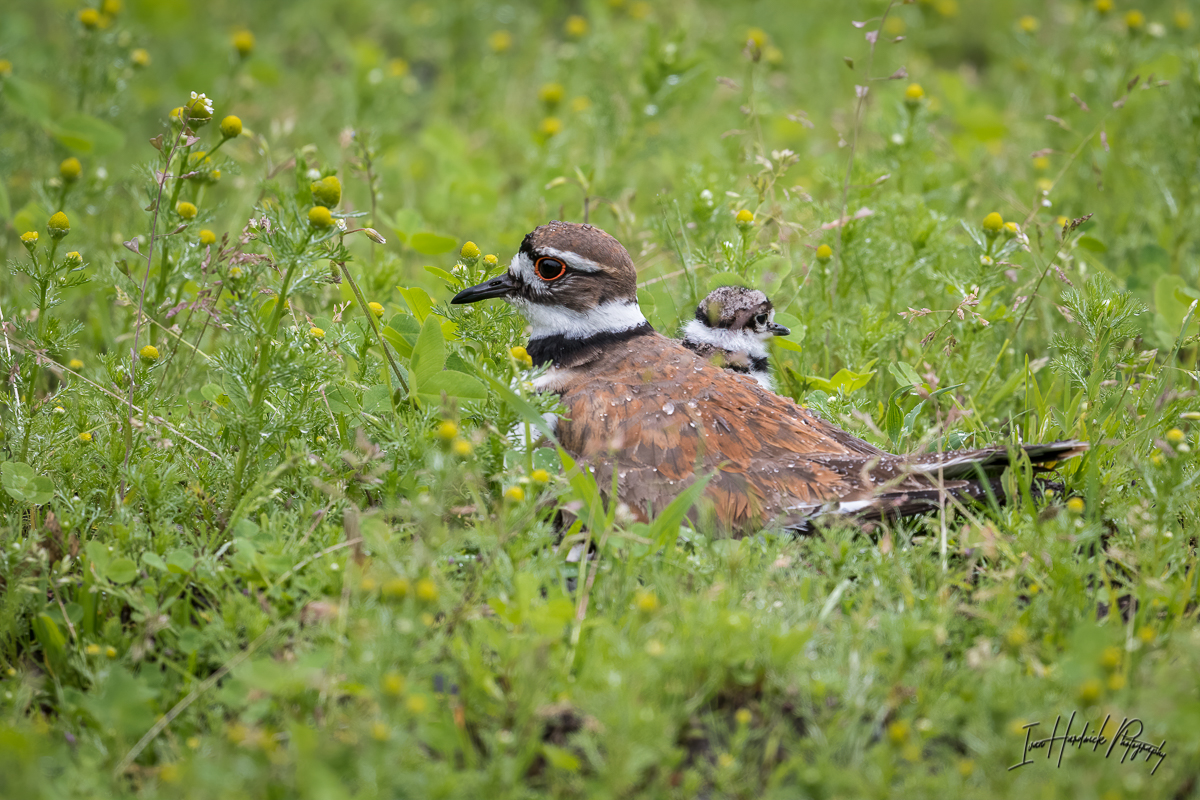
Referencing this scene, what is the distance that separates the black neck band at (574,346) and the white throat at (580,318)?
24mm

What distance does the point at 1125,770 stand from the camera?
10.2ft

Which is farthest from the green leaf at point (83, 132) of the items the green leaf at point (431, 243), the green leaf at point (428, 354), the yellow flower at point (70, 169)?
the green leaf at point (428, 354)

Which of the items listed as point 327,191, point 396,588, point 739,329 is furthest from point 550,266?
point 396,588

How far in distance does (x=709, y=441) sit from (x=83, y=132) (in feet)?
17.2

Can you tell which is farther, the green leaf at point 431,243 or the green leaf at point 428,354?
the green leaf at point 431,243

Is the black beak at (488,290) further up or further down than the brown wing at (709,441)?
further up

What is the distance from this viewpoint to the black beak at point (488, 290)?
4.82m

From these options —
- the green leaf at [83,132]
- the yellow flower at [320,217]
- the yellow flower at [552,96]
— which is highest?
the yellow flower at [320,217]

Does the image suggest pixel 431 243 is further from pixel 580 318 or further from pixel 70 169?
pixel 70 169

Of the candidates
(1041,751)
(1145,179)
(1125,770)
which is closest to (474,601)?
(1041,751)

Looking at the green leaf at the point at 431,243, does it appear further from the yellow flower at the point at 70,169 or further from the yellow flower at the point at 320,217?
the yellow flower at the point at 320,217

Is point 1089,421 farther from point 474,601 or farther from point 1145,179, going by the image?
point 1145,179

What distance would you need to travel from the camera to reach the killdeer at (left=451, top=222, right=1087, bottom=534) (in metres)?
4.29

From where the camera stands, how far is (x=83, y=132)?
6930 mm
